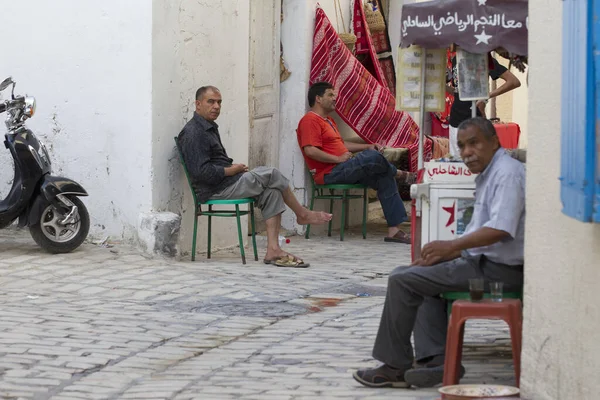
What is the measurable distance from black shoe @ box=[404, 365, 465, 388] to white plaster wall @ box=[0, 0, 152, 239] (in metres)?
4.37

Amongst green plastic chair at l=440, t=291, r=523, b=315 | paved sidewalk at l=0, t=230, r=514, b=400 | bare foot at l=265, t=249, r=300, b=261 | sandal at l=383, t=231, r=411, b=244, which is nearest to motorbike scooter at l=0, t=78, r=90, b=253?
paved sidewalk at l=0, t=230, r=514, b=400

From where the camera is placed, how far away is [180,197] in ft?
31.5

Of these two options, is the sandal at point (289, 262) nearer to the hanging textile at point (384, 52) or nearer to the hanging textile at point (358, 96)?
the hanging textile at point (358, 96)

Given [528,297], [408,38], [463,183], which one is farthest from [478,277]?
[408,38]

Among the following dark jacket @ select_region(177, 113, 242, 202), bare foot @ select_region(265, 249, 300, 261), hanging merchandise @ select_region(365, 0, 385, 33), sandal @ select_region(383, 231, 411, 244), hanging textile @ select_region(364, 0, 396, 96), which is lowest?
bare foot @ select_region(265, 249, 300, 261)

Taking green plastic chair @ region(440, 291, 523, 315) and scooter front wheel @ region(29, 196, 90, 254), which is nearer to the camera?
green plastic chair @ region(440, 291, 523, 315)

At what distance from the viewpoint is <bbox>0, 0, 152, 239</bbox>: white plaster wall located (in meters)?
9.18

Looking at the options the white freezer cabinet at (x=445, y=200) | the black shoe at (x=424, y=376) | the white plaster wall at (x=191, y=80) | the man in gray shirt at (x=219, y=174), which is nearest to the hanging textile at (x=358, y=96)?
the white plaster wall at (x=191, y=80)

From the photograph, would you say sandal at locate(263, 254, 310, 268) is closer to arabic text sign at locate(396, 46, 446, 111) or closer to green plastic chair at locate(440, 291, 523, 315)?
arabic text sign at locate(396, 46, 446, 111)

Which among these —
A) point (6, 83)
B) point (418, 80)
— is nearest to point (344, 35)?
point (6, 83)

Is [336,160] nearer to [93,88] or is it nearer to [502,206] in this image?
[93,88]

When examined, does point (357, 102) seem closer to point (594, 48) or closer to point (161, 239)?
point (161, 239)

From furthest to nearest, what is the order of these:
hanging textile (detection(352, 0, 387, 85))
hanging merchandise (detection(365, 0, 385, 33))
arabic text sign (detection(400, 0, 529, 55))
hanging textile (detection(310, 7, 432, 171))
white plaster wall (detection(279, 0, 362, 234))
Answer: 1. hanging merchandise (detection(365, 0, 385, 33))
2. hanging textile (detection(352, 0, 387, 85))
3. hanging textile (detection(310, 7, 432, 171))
4. white plaster wall (detection(279, 0, 362, 234))
5. arabic text sign (detection(400, 0, 529, 55))

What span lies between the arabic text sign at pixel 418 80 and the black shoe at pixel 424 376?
2536mm
